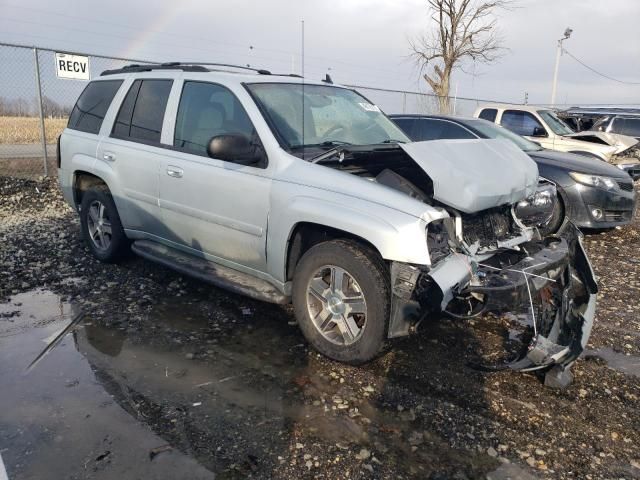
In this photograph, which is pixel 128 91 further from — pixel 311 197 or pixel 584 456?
pixel 584 456

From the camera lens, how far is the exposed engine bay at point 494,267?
3281 millimetres

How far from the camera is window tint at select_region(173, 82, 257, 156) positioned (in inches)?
167

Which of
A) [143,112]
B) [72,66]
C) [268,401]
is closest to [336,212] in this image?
[268,401]

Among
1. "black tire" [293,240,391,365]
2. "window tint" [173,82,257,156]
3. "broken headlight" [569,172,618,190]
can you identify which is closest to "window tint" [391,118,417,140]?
"broken headlight" [569,172,618,190]

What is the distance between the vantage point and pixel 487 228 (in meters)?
3.89

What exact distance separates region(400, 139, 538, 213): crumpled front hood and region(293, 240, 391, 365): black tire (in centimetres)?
65

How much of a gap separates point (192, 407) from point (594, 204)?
6.19 meters

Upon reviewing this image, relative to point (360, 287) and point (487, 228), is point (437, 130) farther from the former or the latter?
point (360, 287)

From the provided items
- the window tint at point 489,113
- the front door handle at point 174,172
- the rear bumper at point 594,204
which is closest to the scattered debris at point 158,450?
the front door handle at point 174,172

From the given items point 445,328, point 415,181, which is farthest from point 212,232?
point 445,328

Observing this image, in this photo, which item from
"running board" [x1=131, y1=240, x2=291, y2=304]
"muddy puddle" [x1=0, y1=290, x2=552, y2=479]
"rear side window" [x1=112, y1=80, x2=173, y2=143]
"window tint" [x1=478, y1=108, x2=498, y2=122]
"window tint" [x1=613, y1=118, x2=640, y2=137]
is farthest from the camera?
"window tint" [x1=613, y1=118, x2=640, y2=137]

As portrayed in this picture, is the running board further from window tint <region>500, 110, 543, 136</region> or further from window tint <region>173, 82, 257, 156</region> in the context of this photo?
window tint <region>500, 110, 543, 136</region>

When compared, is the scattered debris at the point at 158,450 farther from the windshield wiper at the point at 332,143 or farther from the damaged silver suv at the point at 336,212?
the windshield wiper at the point at 332,143

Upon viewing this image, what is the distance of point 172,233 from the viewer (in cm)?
485
